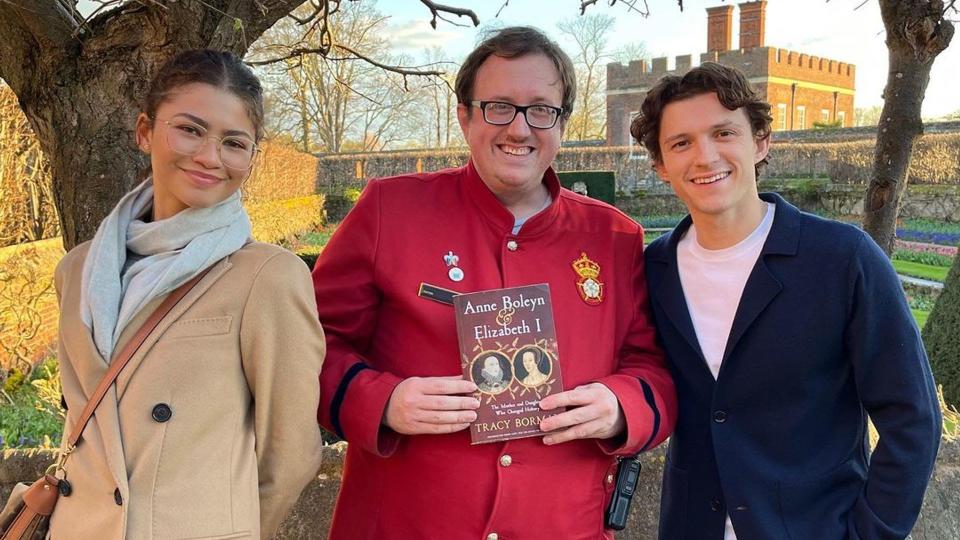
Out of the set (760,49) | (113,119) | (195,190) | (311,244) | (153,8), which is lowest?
(311,244)

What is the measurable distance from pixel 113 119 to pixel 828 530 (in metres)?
2.99

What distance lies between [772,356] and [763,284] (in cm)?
19

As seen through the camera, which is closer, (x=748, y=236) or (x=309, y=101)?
(x=748, y=236)

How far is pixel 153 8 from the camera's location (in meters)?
3.23

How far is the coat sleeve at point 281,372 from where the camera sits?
1.85 meters

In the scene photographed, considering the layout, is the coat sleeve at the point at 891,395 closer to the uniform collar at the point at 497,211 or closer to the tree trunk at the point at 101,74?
the uniform collar at the point at 497,211

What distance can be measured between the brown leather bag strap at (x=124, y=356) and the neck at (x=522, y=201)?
0.94 meters

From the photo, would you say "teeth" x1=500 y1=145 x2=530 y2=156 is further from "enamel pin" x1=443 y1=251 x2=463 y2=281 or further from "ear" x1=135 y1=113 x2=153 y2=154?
"ear" x1=135 y1=113 x2=153 y2=154

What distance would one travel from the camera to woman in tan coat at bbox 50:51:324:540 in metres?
1.75

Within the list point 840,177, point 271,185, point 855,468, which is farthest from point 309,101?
point 855,468

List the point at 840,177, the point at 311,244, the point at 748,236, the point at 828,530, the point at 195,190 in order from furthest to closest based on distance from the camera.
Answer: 1. the point at 840,177
2. the point at 311,244
3. the point at 748,236
4. the point at 828,530
5. the point at 195,190

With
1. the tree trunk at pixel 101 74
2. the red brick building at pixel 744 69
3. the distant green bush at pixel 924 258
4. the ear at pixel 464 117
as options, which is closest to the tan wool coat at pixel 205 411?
the ear at pixel 464 117

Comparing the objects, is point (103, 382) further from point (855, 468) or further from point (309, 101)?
point (309, 101)

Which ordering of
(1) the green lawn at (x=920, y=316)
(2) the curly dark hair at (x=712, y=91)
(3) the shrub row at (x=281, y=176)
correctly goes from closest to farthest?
(2) the curly dark hair at (x=712, y=91)
(1) the green lawn at (x=920, y=316)
(3) the shrub row at (x=281, y=176)
